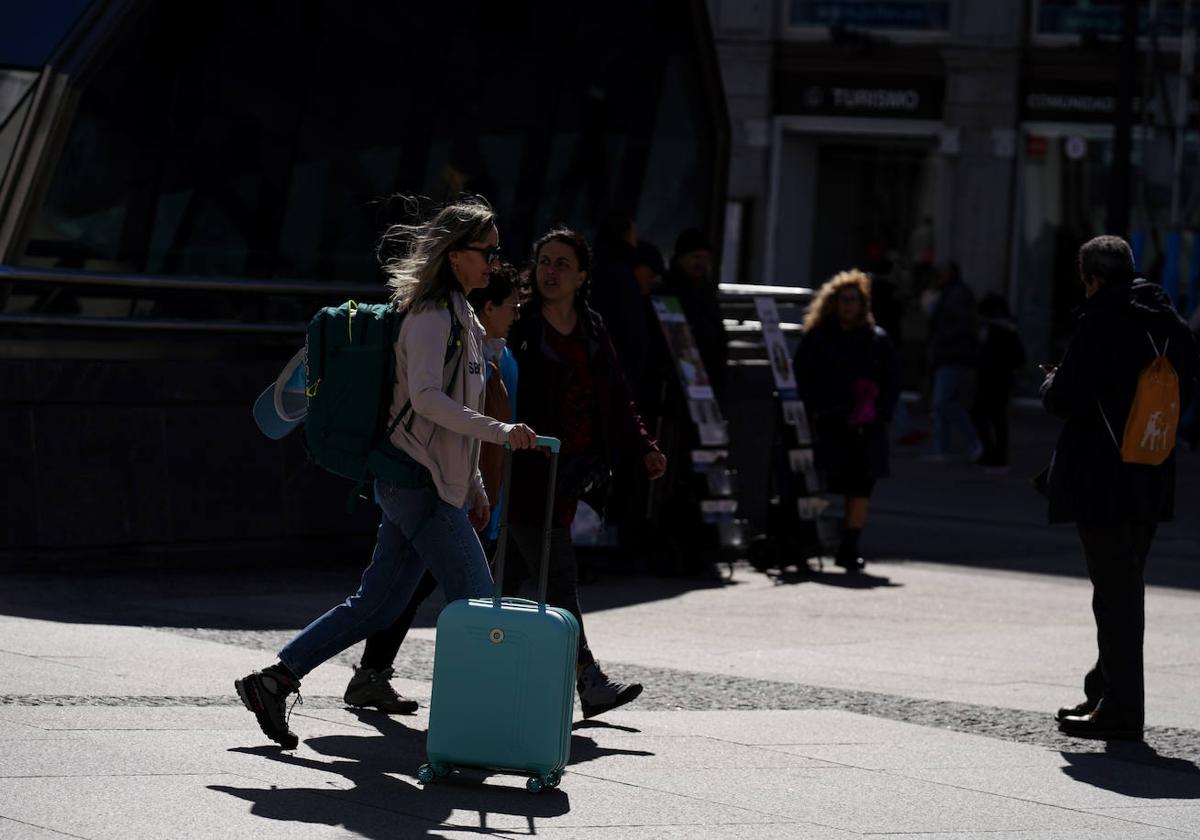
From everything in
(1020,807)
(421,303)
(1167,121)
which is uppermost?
(1167,121)

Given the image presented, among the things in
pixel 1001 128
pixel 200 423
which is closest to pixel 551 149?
pixel 200 423

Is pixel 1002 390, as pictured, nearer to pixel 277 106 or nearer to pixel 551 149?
pixel 551 149

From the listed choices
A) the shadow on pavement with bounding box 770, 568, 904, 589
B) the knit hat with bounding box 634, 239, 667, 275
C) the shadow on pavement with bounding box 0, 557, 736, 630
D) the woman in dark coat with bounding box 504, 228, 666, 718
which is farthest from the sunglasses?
the shadow on pavement with bounding box 770, 568, 904, 589

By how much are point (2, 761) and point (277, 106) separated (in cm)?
669

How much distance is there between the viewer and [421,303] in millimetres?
6516

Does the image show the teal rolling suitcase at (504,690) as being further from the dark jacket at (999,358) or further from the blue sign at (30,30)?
the dark jacket at (999,358)

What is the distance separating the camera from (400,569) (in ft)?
22.5

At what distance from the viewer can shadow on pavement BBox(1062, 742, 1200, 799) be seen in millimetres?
6930

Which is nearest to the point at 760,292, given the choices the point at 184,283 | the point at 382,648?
the point at 184,283

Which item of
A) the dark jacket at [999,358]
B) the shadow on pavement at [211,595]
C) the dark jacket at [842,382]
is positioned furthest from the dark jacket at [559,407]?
the dark jacket at [999,358]

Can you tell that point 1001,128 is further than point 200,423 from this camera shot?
Yes

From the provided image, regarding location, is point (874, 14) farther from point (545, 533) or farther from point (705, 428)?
point (545, 533)

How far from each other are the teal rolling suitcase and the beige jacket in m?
0.50

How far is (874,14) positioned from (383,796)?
2579 centimetres
